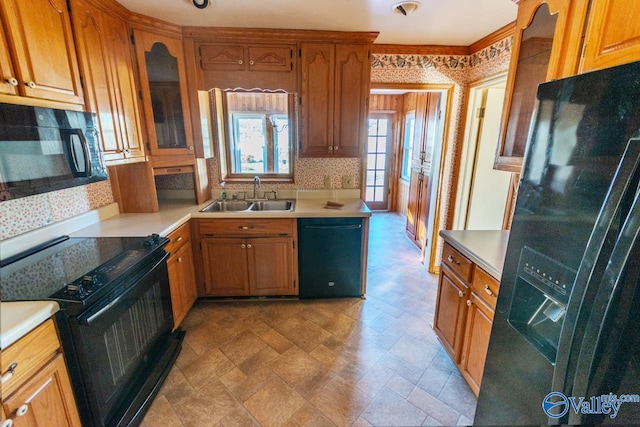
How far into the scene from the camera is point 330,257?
2572 mm

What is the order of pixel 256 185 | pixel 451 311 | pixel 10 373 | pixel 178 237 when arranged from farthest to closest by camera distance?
pixel 256 185, pixel 178 237, pixel 451 311, pixel 10 373

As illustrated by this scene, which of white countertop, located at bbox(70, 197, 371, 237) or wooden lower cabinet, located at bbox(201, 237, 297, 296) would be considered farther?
wooden lower cabinet, located at bbox(201, 237, 297, 296)

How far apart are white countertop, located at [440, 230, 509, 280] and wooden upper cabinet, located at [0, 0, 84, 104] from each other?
7.69ft

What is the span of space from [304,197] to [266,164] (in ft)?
1.93

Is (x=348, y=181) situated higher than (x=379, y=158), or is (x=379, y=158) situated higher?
(x=379, y=158)

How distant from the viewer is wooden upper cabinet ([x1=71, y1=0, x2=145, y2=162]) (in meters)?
1.69

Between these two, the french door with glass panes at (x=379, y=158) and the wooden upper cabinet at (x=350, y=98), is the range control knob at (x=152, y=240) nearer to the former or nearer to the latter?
the wooden upper cabinet at (x=350, y=98)

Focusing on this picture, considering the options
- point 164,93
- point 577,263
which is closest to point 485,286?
point 577,263

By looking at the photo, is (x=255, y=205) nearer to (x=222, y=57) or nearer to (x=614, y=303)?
(x=222, y=57)

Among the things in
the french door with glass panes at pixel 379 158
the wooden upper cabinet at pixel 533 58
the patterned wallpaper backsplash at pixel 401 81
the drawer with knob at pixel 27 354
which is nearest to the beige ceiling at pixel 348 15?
the patterned wallpaper backsplash at pixel 401 81

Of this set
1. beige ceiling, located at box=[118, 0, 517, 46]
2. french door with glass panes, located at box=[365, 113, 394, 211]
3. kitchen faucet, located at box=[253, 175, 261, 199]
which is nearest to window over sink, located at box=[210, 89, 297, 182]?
kitchen faucet, located at box=[253, 175, 261, 199]

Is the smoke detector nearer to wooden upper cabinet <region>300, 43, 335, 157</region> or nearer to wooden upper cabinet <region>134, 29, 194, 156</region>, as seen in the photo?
wooden upper cabinet <region>300, 43, 335, 157</region>

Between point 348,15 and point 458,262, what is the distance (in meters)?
1.89

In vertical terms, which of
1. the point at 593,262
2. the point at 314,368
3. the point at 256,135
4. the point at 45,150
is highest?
the point at 256,135
